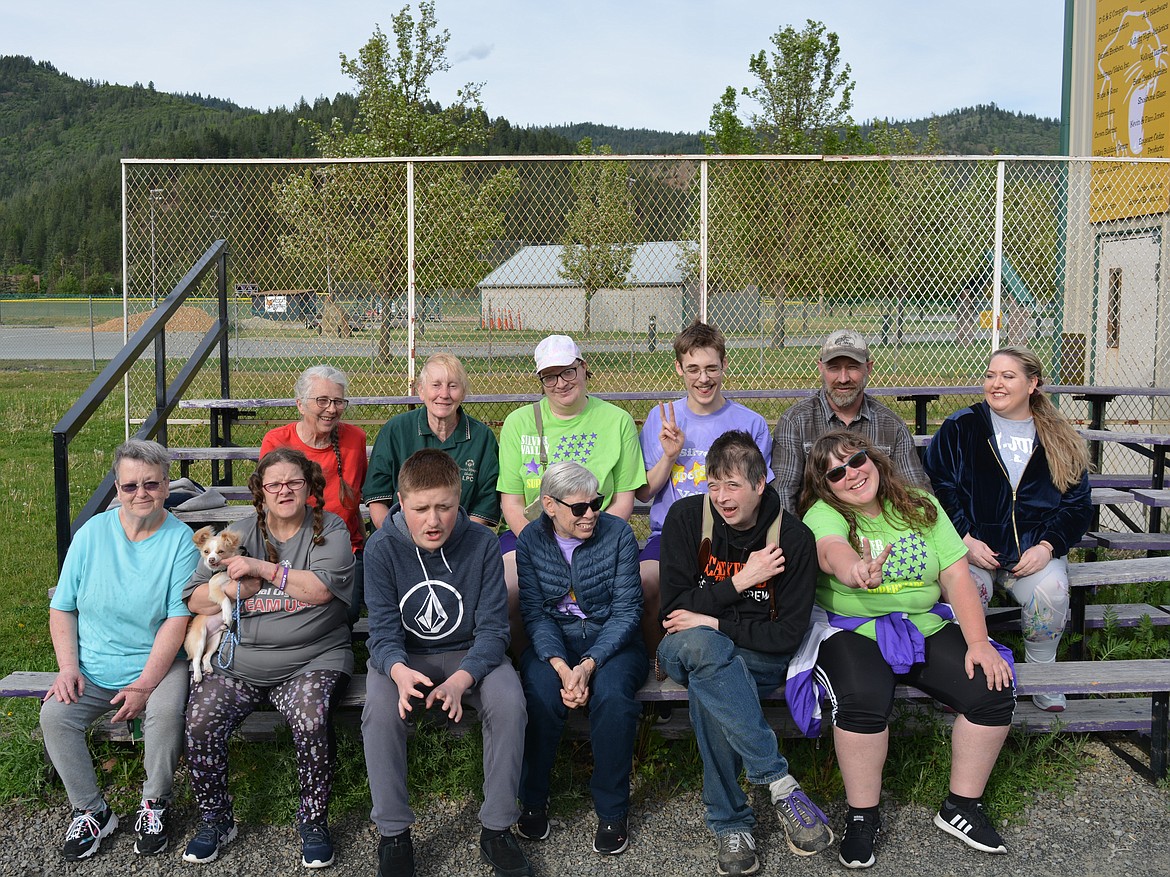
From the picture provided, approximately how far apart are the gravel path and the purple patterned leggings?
17 centimetres

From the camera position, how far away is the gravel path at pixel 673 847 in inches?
121

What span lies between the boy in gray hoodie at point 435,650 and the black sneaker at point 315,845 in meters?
0.20

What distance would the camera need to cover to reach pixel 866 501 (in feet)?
11.4

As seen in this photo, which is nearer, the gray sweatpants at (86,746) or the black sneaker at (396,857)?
the black sneaker at (396,857)

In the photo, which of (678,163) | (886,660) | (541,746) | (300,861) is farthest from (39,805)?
(678,163)

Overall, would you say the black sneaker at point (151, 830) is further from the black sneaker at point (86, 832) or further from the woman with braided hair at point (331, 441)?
the woman with braided hair at point (331, 441)

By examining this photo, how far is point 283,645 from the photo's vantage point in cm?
340

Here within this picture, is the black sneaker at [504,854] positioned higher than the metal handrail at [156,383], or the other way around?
the metal handrail at [156,383]

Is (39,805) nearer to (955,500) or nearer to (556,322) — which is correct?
(955,500)

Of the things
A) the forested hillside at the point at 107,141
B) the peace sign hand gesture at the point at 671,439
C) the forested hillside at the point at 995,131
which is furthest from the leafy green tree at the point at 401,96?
the forested hillside at the point at 995,131

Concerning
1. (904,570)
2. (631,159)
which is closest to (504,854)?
(904,570)

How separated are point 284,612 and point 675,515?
4.71ft

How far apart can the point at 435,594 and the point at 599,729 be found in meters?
0.73

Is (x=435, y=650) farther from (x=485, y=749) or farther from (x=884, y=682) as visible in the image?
(x=884, y=682)
